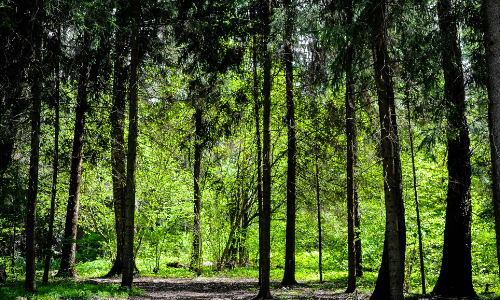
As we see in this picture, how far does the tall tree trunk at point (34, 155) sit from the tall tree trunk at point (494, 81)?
339 inches

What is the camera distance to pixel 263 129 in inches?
407

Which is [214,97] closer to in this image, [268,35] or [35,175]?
[268,35]

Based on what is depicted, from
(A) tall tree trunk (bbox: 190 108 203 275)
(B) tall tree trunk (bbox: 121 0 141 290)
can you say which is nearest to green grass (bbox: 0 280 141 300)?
(B) tall tree trunk (bbox: 121 0 141 290)

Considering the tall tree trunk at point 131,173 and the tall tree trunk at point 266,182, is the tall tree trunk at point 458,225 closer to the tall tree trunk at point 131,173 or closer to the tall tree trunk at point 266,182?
the tall tree trunk at point 266,182

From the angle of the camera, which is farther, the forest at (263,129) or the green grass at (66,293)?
the green grass at (66,293)

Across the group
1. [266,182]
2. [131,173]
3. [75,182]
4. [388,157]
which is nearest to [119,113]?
[131,173]

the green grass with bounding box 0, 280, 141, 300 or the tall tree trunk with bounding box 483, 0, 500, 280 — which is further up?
the tall tree trunk with bounding box 483, 0, 500, 280

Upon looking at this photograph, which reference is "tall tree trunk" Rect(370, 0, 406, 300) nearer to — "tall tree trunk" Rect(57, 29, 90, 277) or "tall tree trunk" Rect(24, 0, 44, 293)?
"tall tree trunk" Rect(24, 0, 44, 293)

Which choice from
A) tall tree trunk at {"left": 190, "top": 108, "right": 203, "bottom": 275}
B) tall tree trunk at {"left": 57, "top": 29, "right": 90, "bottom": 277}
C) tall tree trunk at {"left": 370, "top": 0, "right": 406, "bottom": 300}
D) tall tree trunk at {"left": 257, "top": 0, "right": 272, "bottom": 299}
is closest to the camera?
tall tree trunk at {"left": 370, "top": 0, "right": 406, "bottom": 300}

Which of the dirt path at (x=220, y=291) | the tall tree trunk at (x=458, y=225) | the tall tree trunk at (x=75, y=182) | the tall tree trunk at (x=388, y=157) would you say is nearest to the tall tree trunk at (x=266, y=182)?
the dirt path at (x=220, y=291)

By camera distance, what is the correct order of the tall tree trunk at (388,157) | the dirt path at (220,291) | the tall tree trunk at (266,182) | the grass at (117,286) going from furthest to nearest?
the dirt path at (220,291) → the tall tree trunk at (266,182) → the grass at (117,286) → the tall tree trunk at (388,157)

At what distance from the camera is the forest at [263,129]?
6.63 m

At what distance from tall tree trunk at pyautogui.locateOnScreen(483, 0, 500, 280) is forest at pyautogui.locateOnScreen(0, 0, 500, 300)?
24 mm

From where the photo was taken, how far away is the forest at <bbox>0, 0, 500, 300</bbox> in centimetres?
663
